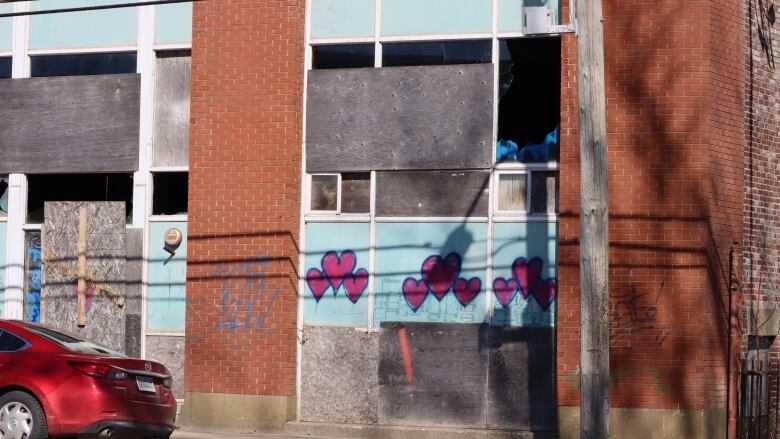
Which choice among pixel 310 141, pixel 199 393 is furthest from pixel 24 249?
pixel 310 141

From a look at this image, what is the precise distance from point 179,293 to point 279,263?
1.69 m

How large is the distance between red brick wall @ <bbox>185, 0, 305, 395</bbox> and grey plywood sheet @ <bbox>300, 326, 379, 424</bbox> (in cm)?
30

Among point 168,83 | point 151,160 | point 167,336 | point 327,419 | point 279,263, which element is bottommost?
point 327,419

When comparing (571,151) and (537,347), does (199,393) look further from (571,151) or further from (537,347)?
(571,151)

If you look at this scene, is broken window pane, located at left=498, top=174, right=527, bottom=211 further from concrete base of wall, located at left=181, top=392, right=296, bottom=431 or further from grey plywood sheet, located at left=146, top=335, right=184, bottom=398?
grey plywood sheet, located at left=146, top=335, right=184, bottom=398

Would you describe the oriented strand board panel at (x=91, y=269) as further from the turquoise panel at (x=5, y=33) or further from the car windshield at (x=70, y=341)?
the car windshield at (x=70, y=341)

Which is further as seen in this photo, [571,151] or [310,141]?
[310,141]

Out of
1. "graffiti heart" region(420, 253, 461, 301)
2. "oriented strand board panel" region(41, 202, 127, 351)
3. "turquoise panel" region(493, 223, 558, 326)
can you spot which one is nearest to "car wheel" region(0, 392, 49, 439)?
"oriented strand board panel" region(41, 202, 127, 351)

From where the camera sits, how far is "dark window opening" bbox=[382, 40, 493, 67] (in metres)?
→ 16.3

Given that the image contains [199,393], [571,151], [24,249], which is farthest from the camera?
[24,249]

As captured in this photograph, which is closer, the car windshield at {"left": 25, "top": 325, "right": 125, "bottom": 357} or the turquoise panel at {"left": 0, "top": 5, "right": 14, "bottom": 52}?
the car windshield at {"left": 25, "top": 325, "right": 125, "bottom": 357}

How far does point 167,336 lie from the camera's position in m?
17.3

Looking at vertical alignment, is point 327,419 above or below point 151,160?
below

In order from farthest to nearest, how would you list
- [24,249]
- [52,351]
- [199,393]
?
1. [24,249]
2. [199,393]
3. [52,351]
